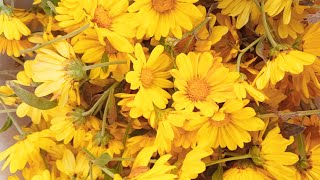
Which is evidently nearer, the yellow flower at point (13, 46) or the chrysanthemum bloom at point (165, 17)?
the chrysanthemum bloom at point (165, 17)

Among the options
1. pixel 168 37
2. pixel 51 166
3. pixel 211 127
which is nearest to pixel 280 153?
pixel 211 127

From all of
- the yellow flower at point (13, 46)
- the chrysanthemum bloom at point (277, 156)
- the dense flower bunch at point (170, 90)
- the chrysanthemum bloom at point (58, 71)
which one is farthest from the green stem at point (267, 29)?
the yellow flower at point (13, 46)

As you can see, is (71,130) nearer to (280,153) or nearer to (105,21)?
(105,21)

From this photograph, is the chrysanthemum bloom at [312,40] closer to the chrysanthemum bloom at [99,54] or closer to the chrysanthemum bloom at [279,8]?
the chrysanthemum bloom at [279,8]

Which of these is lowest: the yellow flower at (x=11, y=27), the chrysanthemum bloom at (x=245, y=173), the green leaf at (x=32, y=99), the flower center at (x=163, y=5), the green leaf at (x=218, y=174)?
the green leaf at (x=218, y=174)

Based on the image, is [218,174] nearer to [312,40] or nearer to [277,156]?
[277,156]

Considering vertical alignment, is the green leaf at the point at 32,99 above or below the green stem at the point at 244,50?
below
